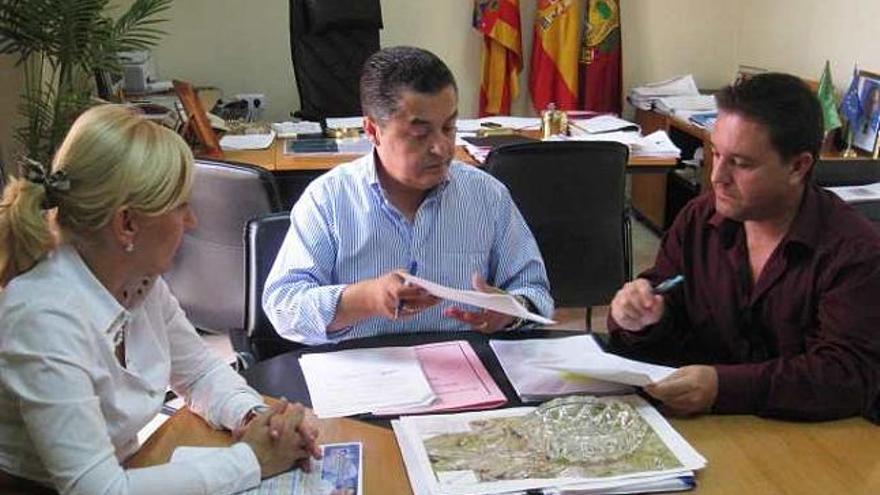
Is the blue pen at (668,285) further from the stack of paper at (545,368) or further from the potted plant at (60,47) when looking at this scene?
the potted plant at (60,47)

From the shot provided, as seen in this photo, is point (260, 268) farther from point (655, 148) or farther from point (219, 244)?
point (655, 148)

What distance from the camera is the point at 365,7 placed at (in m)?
4.27

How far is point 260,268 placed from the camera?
188 centimetres

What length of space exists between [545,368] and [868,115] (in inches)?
104

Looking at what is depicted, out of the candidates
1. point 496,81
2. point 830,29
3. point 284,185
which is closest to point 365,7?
point 496,81

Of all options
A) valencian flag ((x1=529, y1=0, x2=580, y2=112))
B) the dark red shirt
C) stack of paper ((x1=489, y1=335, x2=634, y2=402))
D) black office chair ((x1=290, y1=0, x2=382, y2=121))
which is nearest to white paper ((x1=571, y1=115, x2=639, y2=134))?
black office chair ((x1=290, y1=0, x2=382, y2=121))

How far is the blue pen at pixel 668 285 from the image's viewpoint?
5.57 feet

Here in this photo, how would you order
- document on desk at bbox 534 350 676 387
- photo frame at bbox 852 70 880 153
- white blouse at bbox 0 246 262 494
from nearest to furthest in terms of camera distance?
white blouse at bbox 0 246 262 494, document on desk at bbox 534 350 676 387, photo frame at bbox 852 70 880 153

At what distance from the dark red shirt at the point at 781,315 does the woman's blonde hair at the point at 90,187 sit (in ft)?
3.03

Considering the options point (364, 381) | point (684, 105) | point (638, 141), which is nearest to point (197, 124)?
point (638, 141)

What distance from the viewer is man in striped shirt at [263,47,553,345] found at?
1.75 metres

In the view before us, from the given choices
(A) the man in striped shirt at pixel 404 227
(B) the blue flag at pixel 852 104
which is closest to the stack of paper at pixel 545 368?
(A) the man in striped shirt at pixel 404 227

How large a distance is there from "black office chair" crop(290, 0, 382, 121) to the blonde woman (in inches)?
118

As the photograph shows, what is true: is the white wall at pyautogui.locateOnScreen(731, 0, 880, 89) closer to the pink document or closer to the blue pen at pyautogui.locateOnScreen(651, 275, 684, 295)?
the blue pen at pyautogui.locateOnScreen(651, 275, 684, 295)
